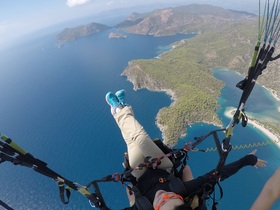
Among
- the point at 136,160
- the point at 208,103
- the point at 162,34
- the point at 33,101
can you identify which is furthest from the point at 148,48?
the point at 136,160

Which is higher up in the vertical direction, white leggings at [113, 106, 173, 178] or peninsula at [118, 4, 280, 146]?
white leggings at [113, 106, 173, 178]

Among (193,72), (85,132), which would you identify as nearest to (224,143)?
(85,132)

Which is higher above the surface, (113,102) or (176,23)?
(113,102)

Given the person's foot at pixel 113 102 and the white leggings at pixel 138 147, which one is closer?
the white leggings at pixel 138 147

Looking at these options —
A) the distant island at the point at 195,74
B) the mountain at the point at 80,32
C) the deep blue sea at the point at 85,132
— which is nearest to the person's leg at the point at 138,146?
the deep blue sea at the point at 85,132

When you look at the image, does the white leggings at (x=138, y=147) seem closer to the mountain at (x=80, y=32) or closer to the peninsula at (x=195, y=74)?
the peninsula at (x=195, y=74)

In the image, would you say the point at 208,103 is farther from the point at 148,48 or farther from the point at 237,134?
the point at 148,48

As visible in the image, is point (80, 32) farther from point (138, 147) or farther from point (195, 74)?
point (138, 147)

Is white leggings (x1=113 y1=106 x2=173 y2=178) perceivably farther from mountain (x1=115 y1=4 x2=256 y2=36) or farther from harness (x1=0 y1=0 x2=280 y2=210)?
mountain (x1=115 y1=4 x2=256 y2=36)

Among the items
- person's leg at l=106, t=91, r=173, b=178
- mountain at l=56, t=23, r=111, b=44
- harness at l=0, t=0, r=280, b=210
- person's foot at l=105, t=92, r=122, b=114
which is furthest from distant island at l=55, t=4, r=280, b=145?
mountain at l=56, t=23, r=111, b=44
